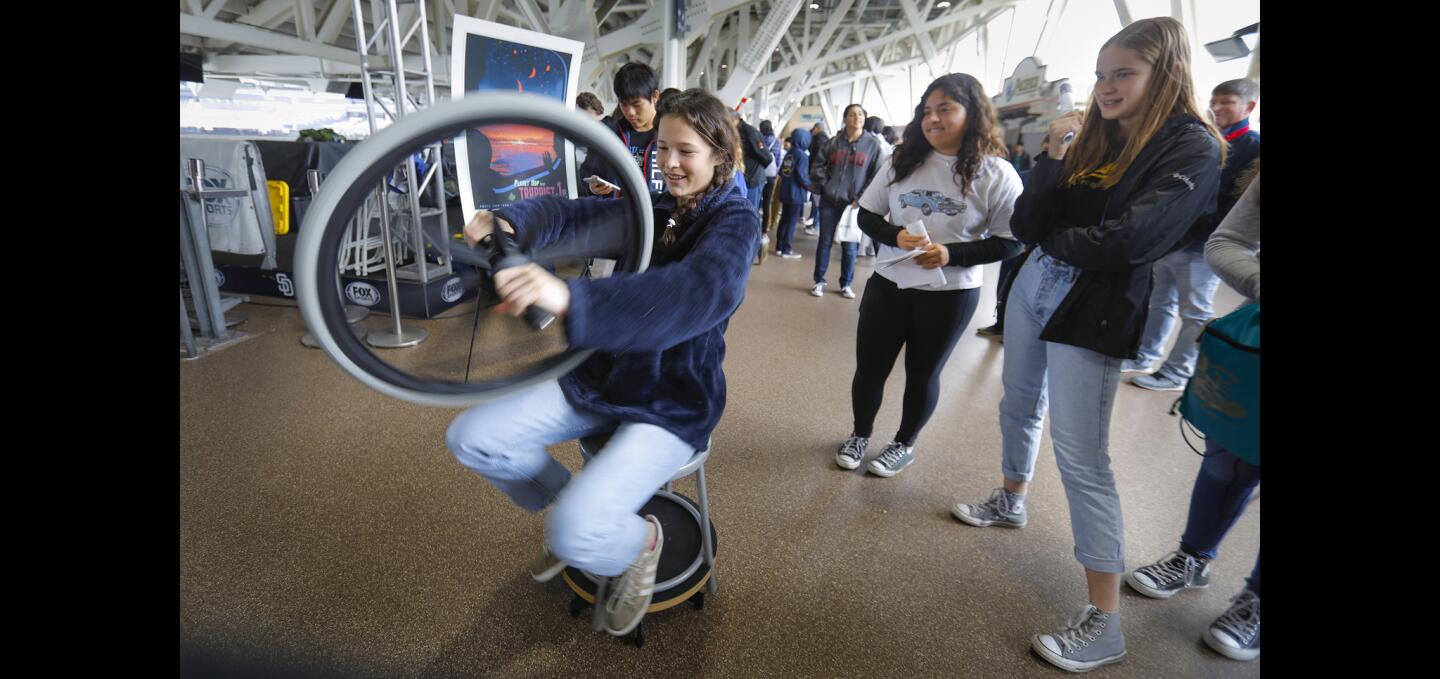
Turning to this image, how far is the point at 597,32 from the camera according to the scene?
991cm

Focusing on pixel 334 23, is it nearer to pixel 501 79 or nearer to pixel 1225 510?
pixel 501 79

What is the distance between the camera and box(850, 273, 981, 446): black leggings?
6.03 ft

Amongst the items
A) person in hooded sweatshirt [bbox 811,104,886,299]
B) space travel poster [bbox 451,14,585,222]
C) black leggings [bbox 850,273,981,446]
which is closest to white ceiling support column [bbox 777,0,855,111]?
person in hooded sweatshirt [bbox 811,104,886,299]

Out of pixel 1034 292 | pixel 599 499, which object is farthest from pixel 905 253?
pixel 599 499

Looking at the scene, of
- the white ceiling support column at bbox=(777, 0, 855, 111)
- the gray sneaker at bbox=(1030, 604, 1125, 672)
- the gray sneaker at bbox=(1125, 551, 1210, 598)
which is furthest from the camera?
the white ceiling support column at bbox=(777, 0, 855, 111)

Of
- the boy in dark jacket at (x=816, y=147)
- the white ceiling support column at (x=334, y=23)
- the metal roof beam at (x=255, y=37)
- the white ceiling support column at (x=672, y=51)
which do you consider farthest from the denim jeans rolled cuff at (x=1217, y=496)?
the white ceiling support column at (x=334, y=23)

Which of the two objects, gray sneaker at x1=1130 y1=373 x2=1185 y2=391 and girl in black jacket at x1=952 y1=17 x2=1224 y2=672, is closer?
girl in black jacket at x1=952 y1=17 x2=1224 y2=672

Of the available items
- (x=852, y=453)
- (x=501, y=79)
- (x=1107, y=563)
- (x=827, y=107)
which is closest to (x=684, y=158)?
(x=1107, y=563)

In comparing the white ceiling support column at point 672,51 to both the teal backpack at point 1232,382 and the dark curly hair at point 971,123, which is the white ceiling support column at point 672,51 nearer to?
the dark curly hair at point 971,123

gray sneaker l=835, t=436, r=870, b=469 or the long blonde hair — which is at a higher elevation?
the long blonde hair

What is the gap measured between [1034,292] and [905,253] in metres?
0.42

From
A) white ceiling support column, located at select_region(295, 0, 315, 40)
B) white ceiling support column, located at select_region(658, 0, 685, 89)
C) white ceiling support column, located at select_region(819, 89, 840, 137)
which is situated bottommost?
white ceiling support column, located at select_region(658, 0, 685, 89)

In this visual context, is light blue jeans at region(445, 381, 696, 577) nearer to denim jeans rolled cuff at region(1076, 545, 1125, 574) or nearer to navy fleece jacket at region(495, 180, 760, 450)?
navy fleece jacket at region(495, 180, 760, 450)

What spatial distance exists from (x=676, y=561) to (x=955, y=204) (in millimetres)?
1308
